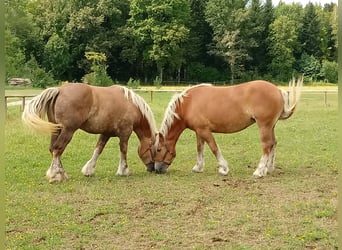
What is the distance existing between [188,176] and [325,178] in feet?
5.83

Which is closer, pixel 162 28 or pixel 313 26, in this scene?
pixel 313 26

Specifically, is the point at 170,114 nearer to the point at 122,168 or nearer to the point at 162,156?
the point at 162,156

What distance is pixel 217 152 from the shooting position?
19.5ft

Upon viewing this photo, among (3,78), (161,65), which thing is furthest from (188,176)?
(161,65)

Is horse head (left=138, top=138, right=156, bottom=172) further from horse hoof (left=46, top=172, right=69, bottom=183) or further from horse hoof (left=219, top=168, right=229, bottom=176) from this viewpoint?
horse hoof (left=46, top=172, right=69, bottom=183)

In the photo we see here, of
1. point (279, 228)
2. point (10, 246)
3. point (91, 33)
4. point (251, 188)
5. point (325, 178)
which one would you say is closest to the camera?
point (10, 246)

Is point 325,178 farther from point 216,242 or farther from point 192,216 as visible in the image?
point 216,242

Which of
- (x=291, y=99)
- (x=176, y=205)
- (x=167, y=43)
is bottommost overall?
(x=176, y=205)

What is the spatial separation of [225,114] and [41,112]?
7.99 ft

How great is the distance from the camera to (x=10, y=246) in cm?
317

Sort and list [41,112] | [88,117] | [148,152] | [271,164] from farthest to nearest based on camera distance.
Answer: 1. [148,152]
2. [271,164]
3. [88,117]
4. [41,112]

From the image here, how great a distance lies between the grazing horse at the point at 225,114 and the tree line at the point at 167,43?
11.2 feet

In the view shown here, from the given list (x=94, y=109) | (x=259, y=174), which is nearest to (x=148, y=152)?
(x=94, y=109)

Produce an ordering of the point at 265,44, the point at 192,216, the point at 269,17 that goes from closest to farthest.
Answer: the point at 192,216 < the point at 269,17 < the point at 265,44
